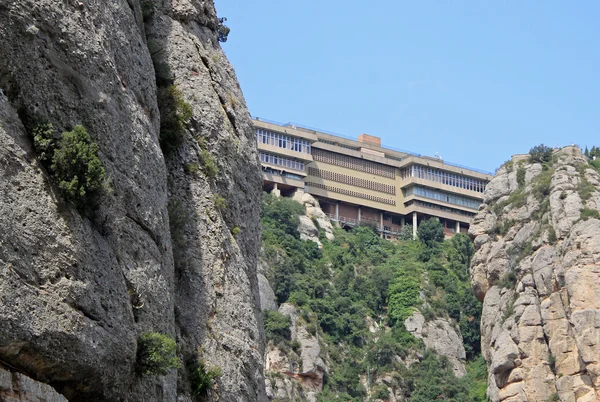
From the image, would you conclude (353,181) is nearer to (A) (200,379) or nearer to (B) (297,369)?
(B) (297,369)

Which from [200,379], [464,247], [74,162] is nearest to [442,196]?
[464,247]

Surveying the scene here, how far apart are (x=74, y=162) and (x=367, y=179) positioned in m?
109

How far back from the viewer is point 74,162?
18125 millimetres

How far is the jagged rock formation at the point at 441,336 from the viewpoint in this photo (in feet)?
306

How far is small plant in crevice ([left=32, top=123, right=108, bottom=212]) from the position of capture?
1788 cm

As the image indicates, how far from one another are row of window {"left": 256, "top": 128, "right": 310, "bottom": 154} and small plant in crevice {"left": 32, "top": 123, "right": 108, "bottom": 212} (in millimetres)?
100939

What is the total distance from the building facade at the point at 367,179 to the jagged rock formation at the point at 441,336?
83.5ft

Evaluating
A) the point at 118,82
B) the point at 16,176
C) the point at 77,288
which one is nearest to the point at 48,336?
the point at 77,288

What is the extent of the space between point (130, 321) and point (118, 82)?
4.28m

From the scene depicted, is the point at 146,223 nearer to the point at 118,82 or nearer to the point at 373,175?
the point at 118,82

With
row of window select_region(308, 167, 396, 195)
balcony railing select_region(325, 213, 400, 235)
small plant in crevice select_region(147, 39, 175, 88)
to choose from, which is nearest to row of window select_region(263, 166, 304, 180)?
row of window select_region(308, 167, 396, 195)

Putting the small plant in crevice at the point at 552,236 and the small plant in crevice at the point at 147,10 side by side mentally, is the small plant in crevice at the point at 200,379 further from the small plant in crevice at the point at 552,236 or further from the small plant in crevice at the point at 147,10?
the small plant in crevice at the point at 552,236

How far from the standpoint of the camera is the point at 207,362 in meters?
23.0

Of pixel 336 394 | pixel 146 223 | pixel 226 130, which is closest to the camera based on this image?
pixel 146 223
